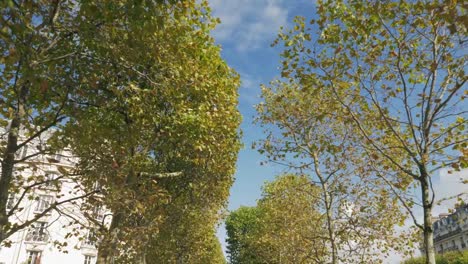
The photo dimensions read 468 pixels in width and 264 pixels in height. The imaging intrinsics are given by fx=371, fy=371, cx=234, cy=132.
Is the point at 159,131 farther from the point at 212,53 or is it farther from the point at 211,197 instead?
the point at 211,197

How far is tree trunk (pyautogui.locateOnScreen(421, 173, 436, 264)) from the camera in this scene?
7780mm

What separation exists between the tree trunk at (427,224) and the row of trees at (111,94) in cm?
616

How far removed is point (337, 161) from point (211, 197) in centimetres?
994

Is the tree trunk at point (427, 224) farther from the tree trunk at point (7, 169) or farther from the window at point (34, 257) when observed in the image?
the window at point (34, 257)

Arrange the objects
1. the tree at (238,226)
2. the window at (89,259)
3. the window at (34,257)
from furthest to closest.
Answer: the tree at (238,226) < the window at (89,259) < the window at (34,257)

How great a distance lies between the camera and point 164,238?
2734 cm

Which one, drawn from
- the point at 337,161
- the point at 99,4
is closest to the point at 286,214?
the point at 337,161

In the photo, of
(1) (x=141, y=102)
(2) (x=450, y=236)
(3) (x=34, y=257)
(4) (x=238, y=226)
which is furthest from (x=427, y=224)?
(2) (x=450, y=236)

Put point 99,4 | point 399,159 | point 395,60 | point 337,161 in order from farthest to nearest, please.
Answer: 1. point 337,161
2. point 399,159
3. point 395,60
4. point 99,4

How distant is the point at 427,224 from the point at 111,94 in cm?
942

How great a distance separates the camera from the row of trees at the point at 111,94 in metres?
7.20

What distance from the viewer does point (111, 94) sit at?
11.7 m

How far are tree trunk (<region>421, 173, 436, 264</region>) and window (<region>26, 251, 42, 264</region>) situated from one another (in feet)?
154

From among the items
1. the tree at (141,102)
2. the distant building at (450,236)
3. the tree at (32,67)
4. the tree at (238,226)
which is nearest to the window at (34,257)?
the tree at (238,226)
